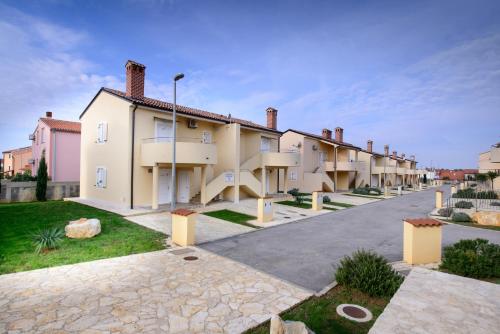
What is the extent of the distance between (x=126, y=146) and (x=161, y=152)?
2.48 metres

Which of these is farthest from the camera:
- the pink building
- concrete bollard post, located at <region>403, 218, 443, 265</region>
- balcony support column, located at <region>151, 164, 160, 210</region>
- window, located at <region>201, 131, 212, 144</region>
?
the pink building

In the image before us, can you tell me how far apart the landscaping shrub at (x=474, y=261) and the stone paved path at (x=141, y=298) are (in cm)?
421

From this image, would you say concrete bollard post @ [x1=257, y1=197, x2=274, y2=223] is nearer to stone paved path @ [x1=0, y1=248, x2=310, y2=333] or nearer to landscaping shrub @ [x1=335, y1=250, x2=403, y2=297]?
stone paved path @ [x1=0, y1=248, x2=310, y2=333]

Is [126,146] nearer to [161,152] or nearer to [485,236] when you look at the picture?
[161,152]

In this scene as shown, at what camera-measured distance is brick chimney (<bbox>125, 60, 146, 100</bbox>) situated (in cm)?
1730

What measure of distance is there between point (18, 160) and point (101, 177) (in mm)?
31611

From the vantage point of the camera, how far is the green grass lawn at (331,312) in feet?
15.0

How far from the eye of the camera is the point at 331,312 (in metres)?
5.16

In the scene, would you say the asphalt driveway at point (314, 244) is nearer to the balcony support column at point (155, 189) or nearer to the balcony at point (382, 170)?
the balcony support column at point (155, 189)

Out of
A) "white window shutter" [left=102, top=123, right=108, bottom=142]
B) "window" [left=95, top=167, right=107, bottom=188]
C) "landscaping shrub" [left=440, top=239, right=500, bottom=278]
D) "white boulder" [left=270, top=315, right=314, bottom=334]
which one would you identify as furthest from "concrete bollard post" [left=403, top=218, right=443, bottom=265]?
"white window shutter" [left=102, top=123, right=108, bottom=142]

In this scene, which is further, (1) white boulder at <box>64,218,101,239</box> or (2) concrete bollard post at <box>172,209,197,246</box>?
(1) white boulder at <box>64,218,101,239</box>

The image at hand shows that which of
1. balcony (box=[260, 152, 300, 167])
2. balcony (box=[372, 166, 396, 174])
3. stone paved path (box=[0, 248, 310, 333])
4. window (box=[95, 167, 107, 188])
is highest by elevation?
balcony (box=[260, 152, 300, 167])

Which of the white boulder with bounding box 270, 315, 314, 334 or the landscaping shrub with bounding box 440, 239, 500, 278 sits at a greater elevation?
the white boulder with bounding box 270, 315, 314, 334

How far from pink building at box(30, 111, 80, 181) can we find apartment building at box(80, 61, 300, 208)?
23.5ft
